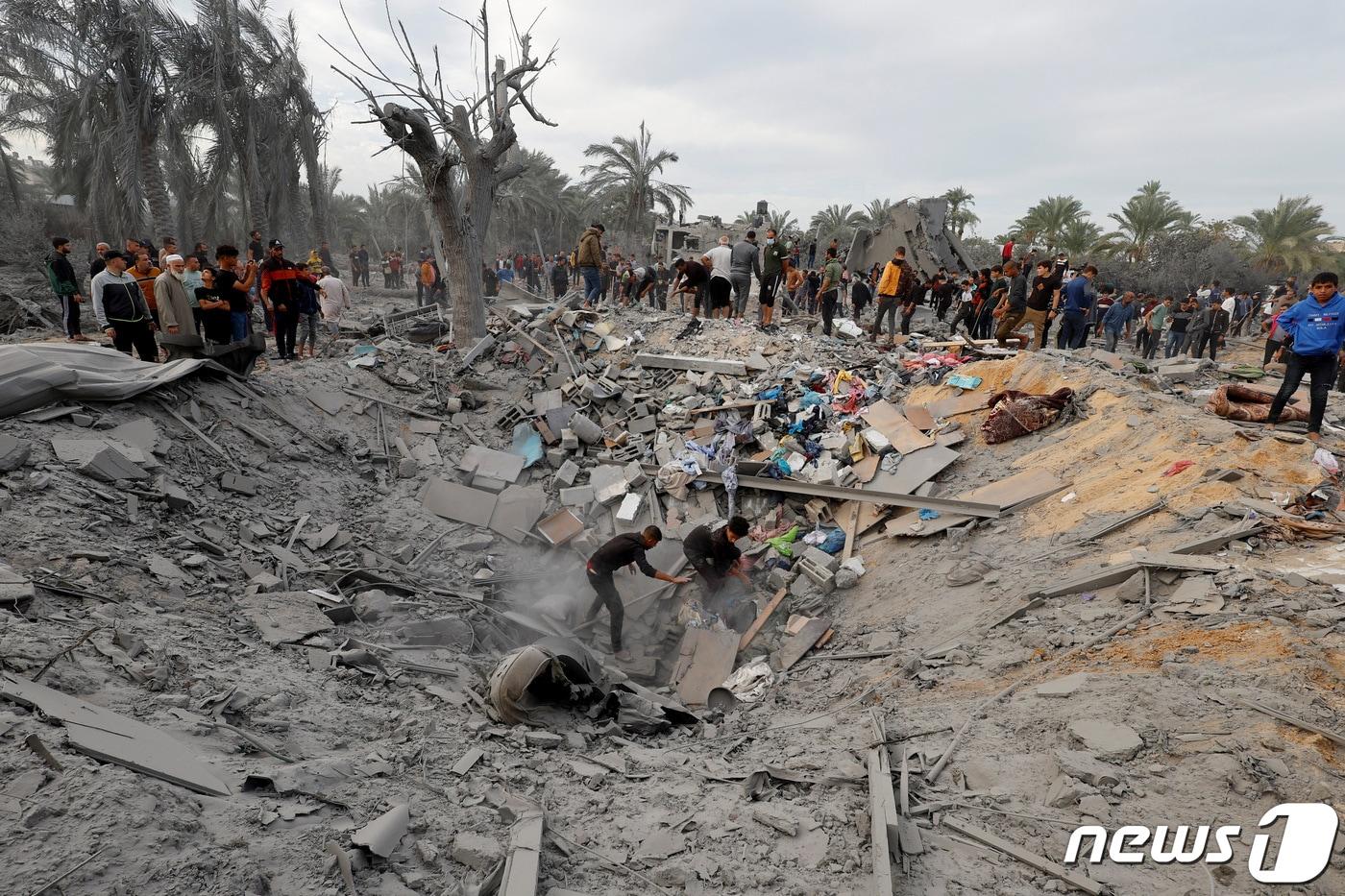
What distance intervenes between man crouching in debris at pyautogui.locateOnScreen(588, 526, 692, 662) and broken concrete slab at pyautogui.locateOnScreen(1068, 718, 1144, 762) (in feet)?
11.5

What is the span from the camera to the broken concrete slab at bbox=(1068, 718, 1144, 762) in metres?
3.23

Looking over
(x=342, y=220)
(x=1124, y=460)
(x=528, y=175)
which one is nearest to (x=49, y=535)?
(x=1124, y=460)

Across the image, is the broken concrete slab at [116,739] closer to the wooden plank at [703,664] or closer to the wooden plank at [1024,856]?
the wooden plank at [1024,856]

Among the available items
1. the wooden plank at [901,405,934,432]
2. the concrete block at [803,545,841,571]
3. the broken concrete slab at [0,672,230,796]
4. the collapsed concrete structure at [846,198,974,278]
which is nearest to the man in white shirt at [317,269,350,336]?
the concrete block at [803,545,841,571]

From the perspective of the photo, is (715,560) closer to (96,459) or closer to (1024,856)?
(1024,856)

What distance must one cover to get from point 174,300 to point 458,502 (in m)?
4.05

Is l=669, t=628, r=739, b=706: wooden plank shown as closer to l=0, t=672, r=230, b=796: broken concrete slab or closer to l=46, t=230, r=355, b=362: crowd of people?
l=0, t=672, r=230, b=796: broken concrete slab

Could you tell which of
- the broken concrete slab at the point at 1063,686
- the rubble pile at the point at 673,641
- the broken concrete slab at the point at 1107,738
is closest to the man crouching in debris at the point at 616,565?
the rubble pile at the point at 673,641

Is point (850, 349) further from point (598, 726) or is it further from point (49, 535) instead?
point (49, 535)

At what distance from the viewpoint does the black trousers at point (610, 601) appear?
20.6ft

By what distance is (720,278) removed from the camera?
1254 centimetres

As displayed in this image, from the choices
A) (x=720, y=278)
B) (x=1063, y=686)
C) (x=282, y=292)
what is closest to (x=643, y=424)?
(x=720, y=278)

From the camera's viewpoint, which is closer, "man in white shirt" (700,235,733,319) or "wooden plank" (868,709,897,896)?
"wooden plank" (868,709,897,896)

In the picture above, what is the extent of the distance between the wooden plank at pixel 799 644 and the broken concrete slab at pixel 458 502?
4164mm
